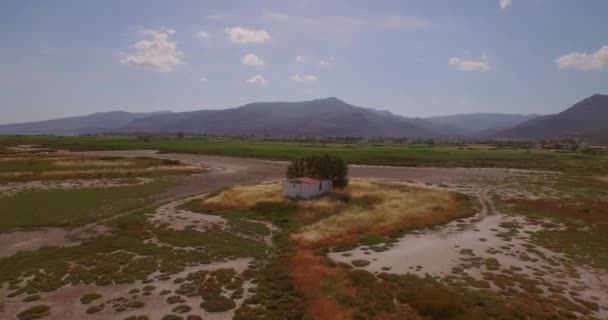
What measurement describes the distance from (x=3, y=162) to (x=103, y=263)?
3010 inches

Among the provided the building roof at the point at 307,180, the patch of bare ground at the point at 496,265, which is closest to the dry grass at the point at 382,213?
the patch of bare ground at the point at 496,265

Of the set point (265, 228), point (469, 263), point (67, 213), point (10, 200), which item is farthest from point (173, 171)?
point (469, 263)

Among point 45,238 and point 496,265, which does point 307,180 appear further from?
point 45,238

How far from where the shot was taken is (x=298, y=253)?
2802cm

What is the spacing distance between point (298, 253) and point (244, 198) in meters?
21.9

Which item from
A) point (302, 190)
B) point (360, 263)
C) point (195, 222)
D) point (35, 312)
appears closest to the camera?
point (35, 312)

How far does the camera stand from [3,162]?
8081cm

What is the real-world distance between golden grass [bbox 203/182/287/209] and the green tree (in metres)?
4.10

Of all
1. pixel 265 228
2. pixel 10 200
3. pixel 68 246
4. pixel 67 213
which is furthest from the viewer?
pixel 10 200

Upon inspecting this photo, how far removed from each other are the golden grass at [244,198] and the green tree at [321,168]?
13.4ft

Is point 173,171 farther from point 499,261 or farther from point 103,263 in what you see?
point 499,261

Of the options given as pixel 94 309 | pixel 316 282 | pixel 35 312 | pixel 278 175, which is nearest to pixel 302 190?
pixel 316 282

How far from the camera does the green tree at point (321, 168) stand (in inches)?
2096

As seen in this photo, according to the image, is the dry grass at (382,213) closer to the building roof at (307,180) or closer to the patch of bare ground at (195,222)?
the patch of bare ground at (195,222)
